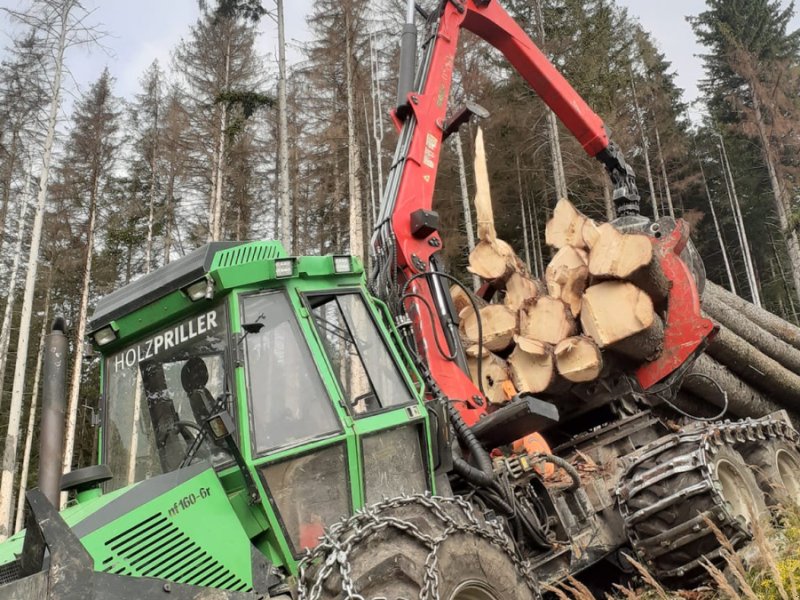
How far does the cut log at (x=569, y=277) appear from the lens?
642 centimetres

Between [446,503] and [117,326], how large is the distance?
6.29 feet

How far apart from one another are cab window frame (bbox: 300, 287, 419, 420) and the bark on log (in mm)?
4704

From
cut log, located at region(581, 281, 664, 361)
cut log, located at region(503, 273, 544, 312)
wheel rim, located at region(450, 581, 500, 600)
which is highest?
cut log, located at region(503, 273, 544, 312)

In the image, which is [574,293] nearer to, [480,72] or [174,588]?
[174,588]

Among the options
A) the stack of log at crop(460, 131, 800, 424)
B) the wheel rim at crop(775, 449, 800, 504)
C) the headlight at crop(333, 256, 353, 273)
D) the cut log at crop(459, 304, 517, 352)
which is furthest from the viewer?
the cut log at crop(459, 304, 517, 352)

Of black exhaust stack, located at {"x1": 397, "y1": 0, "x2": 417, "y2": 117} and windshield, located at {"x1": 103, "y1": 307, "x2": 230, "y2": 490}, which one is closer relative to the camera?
windshield, located at {"x1": 103, "y1": 307, "x2": 230, "y2": 490}

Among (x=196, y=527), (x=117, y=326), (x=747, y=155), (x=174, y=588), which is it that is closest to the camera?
(x=174, y=588)

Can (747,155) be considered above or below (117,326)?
above

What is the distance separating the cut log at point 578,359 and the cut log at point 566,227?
1.11 meters

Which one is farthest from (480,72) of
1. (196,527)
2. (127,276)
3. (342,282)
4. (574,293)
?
(196,527)

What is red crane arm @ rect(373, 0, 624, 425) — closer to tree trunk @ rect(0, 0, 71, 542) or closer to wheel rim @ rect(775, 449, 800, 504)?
wheel rim @ rect(775, 449, 800, 504)

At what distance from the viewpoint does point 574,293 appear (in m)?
6.43

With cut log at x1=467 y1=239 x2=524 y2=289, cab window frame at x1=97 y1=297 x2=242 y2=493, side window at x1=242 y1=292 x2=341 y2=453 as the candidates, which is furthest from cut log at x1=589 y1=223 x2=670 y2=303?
cab window frame at x1=97 y1=297 x2=242 y2=493

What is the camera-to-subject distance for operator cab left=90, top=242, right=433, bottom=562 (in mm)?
3160
